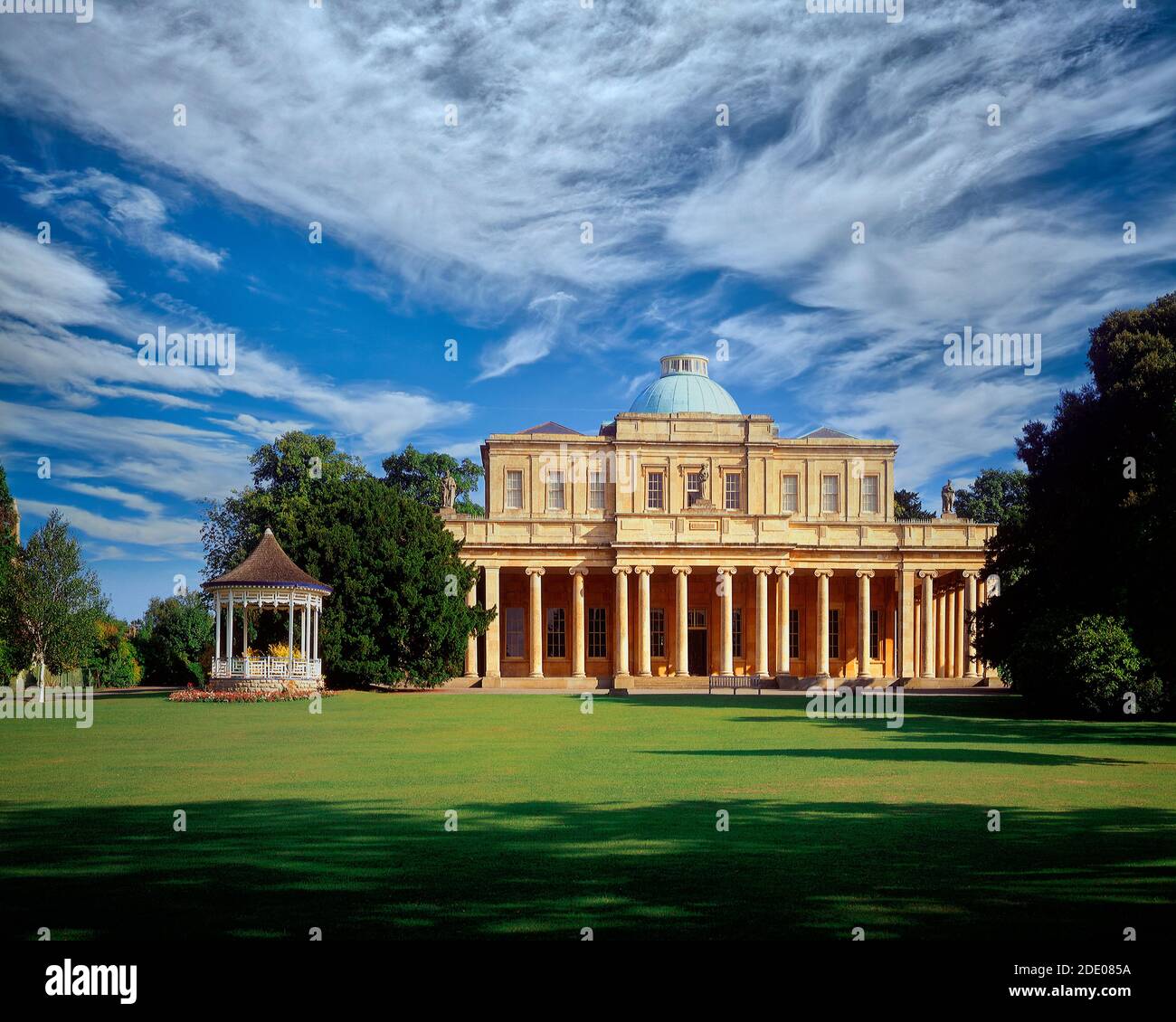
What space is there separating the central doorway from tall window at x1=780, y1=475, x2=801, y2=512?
9625 millimetres

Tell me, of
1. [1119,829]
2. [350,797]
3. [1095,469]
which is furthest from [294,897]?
[1095,469]

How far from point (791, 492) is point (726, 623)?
42.4ft

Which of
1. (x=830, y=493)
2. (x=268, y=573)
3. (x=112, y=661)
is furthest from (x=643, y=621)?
(x=112, y=661)

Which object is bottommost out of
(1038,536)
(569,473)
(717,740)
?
(717,740)

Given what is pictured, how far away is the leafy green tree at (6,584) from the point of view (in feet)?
189

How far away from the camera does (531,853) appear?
35.0 feet

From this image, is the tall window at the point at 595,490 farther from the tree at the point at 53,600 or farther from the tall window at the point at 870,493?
the tree at the point at 53,600

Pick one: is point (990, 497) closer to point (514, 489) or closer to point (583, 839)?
point (514, 489)

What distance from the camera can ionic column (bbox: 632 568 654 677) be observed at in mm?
66938

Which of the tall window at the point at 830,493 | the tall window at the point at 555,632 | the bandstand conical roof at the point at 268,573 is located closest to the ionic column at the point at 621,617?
the tall window at the point at 555,632

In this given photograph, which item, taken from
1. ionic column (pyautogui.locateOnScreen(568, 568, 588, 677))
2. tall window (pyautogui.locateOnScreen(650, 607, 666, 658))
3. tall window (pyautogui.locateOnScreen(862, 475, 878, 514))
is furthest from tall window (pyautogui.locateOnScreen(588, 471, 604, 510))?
tall window (pyautogui.locateOnScreen(862, 475, 878, 514))

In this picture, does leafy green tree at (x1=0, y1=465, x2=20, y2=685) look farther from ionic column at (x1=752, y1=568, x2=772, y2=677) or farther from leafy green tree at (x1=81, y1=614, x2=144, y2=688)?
ionic column at (x1=752, y1=568, x2=772, y2=677)
